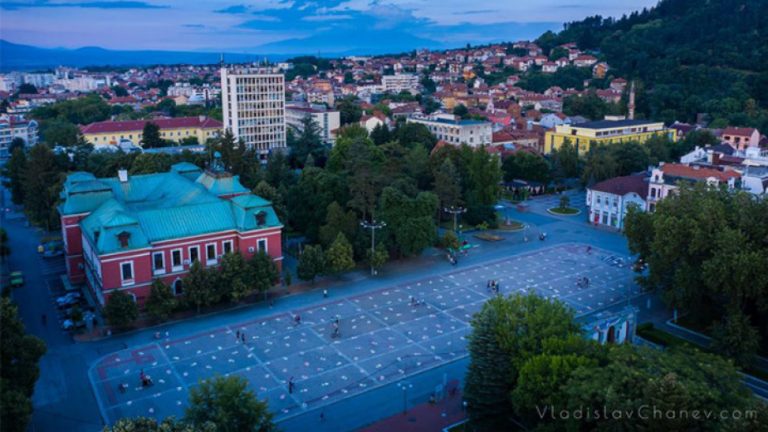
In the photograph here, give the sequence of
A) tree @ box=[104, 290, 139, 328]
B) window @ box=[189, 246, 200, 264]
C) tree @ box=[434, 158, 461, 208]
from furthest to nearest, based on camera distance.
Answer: tree @ box=[434, 158, 461, 208]
window @ box=[189, 246, 200, 264]
tree @ box=[104, 290, 139, 328]

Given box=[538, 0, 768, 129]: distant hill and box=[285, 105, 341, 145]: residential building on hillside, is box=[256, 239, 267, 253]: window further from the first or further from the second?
box=[538, 0, 768, 129]: distant hill

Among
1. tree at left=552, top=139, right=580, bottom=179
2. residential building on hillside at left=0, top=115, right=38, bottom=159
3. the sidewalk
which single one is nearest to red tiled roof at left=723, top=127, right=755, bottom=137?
tree at left=552, top=139, right=580, bottom=179

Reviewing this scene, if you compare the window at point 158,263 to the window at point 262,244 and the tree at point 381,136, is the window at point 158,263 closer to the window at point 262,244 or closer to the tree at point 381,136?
the window at point 262,244

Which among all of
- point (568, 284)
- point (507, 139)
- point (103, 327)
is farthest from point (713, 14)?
point (103, 327)

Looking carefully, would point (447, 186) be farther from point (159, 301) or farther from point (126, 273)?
point (126, 273)

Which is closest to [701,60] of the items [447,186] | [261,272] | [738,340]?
[447,186]

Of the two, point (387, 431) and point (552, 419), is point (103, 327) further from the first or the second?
point (552, 419)
